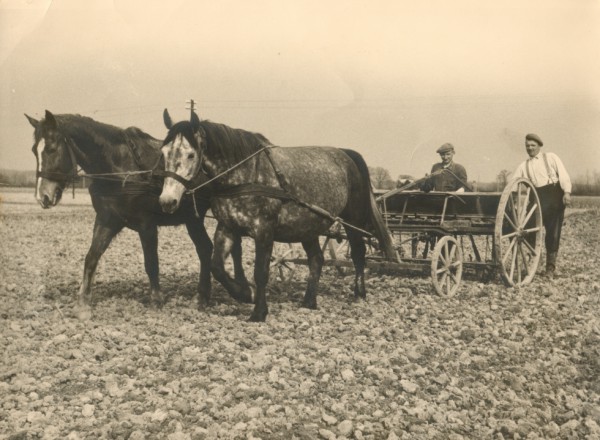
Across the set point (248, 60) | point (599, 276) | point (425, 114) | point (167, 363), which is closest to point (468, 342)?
point (599, 276)

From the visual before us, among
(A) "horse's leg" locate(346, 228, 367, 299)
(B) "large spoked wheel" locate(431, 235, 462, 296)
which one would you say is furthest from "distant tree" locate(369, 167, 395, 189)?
(B) "large spoked wheel" locate(431, 235, 462, 296)

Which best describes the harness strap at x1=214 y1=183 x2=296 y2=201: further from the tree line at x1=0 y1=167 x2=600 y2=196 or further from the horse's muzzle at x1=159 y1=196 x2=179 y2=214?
the tree line at x1=0 y1=167 x2=600 y2=196

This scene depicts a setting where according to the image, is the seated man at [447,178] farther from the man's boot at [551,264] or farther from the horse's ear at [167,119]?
the horse's ear at [167,119]

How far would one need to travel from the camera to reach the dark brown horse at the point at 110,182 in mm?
4793

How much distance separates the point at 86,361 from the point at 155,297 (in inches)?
62.9

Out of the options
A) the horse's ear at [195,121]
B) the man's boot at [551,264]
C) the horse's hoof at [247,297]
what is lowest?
the horse's hoof at [247,297]

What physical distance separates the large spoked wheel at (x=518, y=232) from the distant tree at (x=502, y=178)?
8cm

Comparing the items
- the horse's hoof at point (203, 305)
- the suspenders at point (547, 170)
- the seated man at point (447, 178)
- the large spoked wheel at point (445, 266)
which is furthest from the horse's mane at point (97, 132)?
the suspenders at point (547, 170)

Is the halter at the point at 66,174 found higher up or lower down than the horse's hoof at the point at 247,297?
higher up

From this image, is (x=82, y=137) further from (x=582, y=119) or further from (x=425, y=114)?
(x=582, y=119)

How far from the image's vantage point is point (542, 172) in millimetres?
6531

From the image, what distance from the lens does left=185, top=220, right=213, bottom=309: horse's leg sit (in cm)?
589

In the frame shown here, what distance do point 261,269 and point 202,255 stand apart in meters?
1.05

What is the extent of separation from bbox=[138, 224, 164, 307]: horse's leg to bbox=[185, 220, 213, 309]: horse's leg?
399 millimetres
